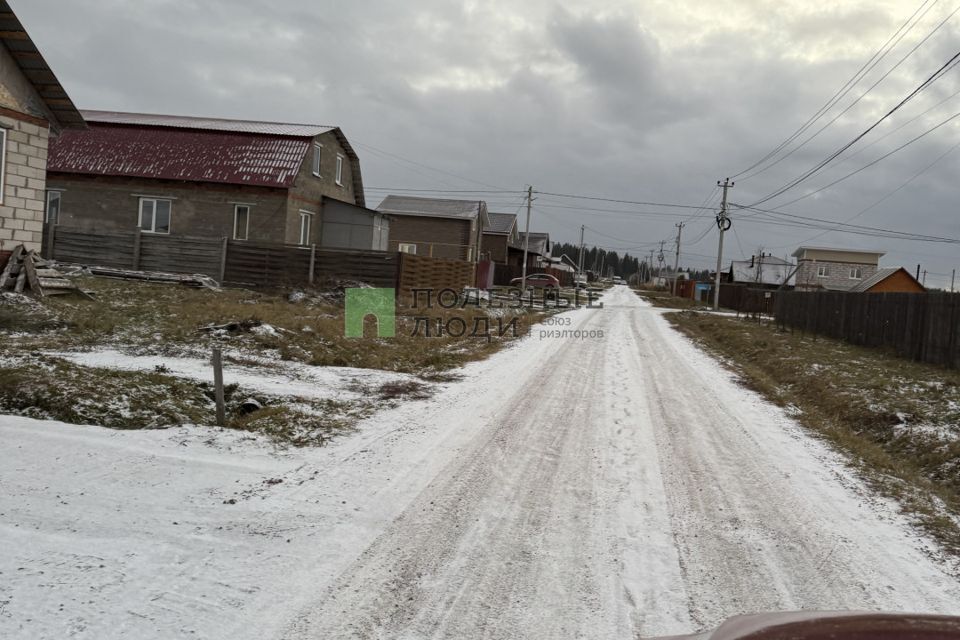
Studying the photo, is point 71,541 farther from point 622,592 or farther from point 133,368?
point 133,368

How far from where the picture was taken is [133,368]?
8867 mm

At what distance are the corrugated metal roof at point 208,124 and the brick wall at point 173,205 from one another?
325 cm

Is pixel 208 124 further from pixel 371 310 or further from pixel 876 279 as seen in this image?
pixel 876 279

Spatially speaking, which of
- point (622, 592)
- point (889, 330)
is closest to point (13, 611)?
point (622, 592)

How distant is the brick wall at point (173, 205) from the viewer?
26.5 meters

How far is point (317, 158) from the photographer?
28797 millimetres

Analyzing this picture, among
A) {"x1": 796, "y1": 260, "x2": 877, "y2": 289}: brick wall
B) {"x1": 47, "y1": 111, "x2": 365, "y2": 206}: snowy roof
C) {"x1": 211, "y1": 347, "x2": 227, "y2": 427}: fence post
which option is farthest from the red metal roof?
{"x1": 796, "y1": 260, "x2": 877, "y2": 289}: brick wall

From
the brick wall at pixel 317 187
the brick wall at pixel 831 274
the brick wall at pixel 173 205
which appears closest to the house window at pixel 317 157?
the brick wall at pixel 317 187

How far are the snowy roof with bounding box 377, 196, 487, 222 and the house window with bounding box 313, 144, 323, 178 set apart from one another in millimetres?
19074

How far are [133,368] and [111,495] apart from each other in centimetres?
447

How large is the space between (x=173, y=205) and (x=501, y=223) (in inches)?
1619

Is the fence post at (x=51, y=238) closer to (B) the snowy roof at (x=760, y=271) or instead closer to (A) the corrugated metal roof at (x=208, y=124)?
(A) the corrugated metal roof at (x=208, y=124)

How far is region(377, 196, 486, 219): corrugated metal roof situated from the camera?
4819 cm

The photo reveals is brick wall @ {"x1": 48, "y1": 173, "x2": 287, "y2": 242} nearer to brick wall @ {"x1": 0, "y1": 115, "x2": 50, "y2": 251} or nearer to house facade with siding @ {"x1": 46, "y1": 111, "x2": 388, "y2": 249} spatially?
house facade with siding @ {"x1": 46, "y1": 111, "x2": 388, "y2": 249}
